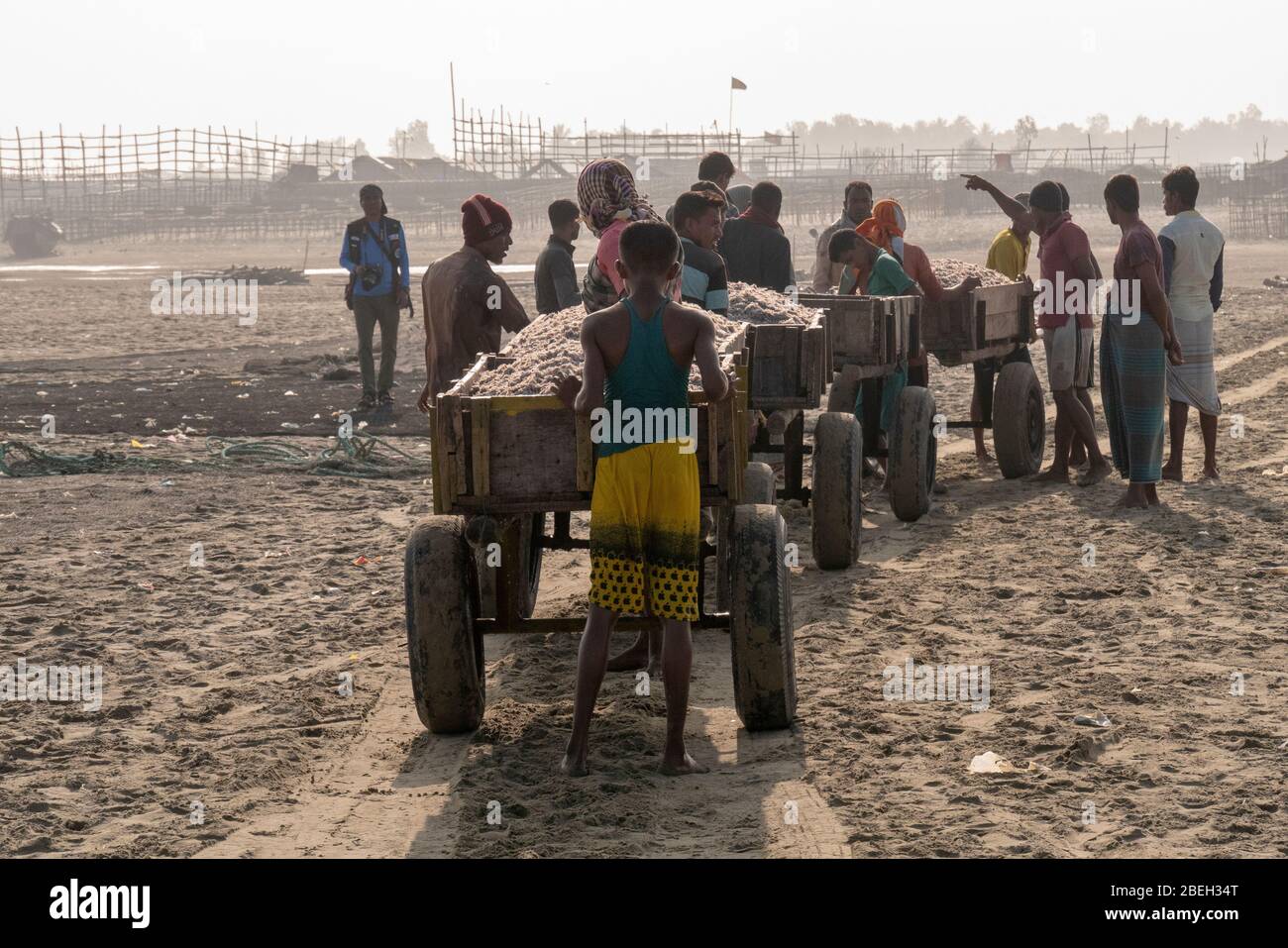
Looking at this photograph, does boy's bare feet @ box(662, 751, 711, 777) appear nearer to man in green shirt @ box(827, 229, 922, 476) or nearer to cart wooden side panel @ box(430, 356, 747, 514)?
cart wooden side panel @ box(430, 356, 747, 514)

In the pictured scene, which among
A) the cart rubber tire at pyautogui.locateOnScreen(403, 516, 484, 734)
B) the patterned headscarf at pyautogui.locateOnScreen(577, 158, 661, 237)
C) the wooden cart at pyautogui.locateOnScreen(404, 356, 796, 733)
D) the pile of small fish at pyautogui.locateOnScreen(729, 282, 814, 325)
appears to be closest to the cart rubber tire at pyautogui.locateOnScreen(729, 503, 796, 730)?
the wooden cart at pyautogui.locateOnScreen(404, 356, 796, 733)

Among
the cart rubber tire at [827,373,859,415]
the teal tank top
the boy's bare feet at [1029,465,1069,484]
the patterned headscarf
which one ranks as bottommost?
the boy's bare feet at [1029,465,1069,484]

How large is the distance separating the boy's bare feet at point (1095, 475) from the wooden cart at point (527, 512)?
5330 millimetres

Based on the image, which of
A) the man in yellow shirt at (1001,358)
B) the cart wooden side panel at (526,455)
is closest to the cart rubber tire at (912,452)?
the man in yellow shirt at (1001,358)

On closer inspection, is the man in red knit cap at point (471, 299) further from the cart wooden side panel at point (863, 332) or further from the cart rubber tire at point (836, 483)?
the cart wooden side panel at point (863, 332)

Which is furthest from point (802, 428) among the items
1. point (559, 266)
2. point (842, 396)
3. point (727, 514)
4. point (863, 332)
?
point (727, 514)

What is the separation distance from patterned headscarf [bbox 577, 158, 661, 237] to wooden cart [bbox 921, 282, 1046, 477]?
4.00 m

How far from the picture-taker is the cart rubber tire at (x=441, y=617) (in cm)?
541

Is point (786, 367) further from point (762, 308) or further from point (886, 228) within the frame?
point (886, 228)

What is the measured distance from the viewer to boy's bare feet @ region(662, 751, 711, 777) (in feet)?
17.4

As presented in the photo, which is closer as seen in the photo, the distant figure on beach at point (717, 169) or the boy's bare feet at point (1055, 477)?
the distant figure on beach at point (717, 169)

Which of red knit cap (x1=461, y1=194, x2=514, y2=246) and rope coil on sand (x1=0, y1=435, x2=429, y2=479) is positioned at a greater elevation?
red knit cap (x1=461, y1=194, x2=514, y2=246)

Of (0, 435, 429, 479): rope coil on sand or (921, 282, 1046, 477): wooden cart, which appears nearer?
(921, 282, 1046, 477): wooden cart

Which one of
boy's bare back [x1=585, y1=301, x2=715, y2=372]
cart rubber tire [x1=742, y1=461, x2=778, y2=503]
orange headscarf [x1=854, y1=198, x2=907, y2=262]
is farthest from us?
orange headscarf [x1=854, y1=198, x2=907, y2=262]
